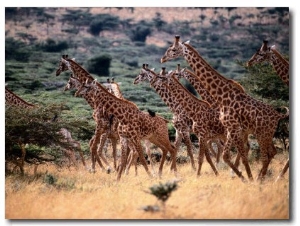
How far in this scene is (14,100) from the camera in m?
13.8

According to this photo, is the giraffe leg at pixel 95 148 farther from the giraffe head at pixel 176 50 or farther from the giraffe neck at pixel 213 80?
the giraffe neck at pixel 213 80

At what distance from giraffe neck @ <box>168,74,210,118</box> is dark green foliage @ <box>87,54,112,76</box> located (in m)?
5.08

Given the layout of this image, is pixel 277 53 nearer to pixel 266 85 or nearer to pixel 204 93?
pixel 204 93

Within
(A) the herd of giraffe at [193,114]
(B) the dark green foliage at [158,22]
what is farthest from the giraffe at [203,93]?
(B) the dark green foliage at [158,22]

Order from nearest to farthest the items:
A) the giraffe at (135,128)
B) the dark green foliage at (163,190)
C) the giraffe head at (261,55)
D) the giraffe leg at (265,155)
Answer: the dark green foliage at (163,190) → the giraffe leg at (265,155) → the giraffe head at (261,55) → the giraffe at (135,128)

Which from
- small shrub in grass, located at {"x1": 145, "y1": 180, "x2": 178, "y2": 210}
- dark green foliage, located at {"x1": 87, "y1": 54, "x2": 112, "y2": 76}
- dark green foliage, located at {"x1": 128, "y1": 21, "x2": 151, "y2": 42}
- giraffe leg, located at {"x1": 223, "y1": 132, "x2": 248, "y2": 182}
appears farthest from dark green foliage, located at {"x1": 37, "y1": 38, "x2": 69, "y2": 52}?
small shrub in grass, located at {"x1": 145, "y1": 180, "x2": 178, "y2": 210}

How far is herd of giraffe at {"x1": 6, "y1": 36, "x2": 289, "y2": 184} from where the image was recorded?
11641 millimetres

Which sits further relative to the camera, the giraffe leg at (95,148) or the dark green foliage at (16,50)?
the giraffe leg at (95,148)

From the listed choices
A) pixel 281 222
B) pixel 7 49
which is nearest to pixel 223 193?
pixel 281 222

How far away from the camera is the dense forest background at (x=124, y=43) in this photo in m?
12.2

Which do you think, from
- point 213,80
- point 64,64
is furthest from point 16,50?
point 213,80

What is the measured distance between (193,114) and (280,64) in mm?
2021

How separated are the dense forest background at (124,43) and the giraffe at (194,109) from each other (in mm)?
1269

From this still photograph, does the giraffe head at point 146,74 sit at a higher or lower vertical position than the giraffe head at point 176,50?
lower
